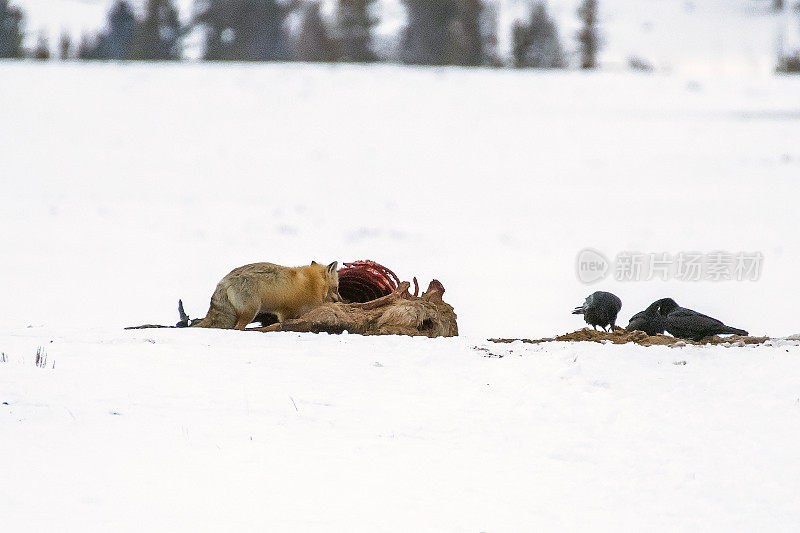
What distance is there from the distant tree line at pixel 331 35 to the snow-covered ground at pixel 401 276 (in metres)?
11.5

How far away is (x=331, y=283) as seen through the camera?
689 cm

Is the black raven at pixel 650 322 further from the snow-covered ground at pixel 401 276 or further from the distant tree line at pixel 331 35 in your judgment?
the distant tree line at pixel 331 35

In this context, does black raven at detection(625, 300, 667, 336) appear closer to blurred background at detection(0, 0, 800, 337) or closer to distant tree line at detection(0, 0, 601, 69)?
blurred background at detection(0, 0, 800, 337)

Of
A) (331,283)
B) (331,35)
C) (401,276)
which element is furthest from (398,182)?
(331,35)

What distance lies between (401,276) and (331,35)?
3382 cm

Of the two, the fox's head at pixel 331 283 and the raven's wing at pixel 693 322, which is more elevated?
the fox's head at pixel 331 283

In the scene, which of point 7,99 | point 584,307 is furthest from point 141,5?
point 584,307

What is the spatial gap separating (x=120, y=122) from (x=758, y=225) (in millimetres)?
16725

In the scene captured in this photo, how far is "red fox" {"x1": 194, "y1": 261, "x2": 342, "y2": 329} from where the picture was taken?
21.1ft

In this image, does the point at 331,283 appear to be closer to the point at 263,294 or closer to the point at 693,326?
the point at 263,294

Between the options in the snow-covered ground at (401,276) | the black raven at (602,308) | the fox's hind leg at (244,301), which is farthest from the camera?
the black raven at (602,308)

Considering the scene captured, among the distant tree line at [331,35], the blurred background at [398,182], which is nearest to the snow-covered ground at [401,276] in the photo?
the blurred background at [398,182]

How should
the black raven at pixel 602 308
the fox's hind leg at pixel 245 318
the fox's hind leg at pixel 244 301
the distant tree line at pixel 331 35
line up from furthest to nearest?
the distant tree line at pixel 331 35 → the black raven at pixel 602 308 → the fox's hind leg at pixel 245 318 → the fox's hind leg at pixel 244 301

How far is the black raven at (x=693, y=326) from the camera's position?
649cm
